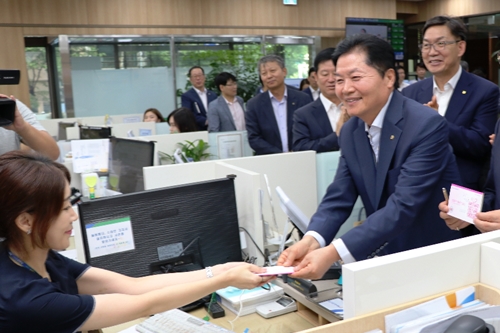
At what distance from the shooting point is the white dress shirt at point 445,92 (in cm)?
277

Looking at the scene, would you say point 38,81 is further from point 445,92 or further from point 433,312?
point 433,312

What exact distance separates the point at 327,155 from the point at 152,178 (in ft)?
3.91

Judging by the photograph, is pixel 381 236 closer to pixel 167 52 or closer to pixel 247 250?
pixel 247 250

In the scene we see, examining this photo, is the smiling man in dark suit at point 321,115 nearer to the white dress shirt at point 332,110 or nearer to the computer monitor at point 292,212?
the white dress shirt at point 332,110

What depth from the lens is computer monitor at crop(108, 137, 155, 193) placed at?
3402mm

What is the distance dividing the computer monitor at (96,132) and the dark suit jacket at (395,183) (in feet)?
10.9

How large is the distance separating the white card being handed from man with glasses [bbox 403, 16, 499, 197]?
0.98m

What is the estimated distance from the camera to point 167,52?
8.48 meters

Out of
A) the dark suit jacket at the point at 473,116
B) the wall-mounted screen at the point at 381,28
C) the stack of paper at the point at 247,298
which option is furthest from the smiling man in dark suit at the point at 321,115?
the wall-mounted screen at the point at 381,28

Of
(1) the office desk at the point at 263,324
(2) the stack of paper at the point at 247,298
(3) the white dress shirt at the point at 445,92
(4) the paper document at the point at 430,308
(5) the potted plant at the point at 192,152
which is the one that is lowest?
(1) the office desk at the point at 263,324

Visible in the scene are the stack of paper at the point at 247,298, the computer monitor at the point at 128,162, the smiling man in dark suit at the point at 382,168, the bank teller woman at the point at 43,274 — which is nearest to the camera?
the bank teller woman at the point at 43,274

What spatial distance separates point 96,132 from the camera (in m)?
5.15

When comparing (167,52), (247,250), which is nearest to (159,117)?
(167,52)

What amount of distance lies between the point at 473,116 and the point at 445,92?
0.21 metres
